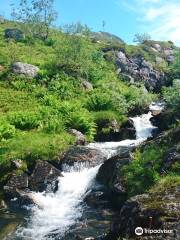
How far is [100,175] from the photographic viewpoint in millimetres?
24188

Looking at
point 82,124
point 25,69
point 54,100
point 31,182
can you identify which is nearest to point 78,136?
point 82,124

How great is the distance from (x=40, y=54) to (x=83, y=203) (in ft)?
147

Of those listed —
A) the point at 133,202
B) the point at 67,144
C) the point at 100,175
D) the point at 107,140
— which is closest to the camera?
the point at 133,202

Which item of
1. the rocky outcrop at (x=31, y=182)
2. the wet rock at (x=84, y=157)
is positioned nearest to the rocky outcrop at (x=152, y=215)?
the rocky outcrop at (x=31, y=182)

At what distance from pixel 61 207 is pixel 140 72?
4904 cm

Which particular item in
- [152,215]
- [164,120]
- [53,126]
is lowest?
[152,215]

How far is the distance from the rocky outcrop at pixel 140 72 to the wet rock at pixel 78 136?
30052 mm

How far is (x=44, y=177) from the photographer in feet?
80.0

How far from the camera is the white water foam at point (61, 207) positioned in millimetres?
18375

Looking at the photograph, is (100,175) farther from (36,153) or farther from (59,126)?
(59,126)

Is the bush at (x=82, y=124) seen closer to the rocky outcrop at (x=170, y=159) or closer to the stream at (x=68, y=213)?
the stream at (x=68, y=213)

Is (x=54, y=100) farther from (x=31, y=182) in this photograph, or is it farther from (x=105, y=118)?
(x=31, y=182)

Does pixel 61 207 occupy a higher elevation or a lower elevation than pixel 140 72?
lower

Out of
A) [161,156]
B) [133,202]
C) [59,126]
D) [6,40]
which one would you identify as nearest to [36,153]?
[59,126]
